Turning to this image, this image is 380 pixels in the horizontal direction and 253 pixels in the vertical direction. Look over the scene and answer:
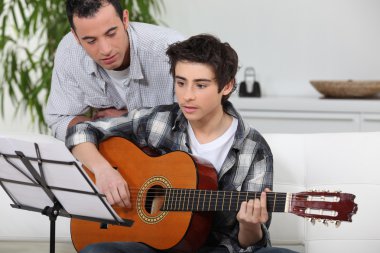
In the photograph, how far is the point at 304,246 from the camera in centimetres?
274

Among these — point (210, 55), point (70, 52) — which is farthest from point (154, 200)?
point (70, 52)

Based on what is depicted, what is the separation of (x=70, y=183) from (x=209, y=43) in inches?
23.5

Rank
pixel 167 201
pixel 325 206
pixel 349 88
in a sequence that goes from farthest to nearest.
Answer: pixel 349 88, pixel 167 201, pixel 325 206

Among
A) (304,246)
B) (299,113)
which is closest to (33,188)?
(304,246)

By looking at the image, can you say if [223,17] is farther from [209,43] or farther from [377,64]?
[209,43]

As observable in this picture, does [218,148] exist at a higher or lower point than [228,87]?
lower

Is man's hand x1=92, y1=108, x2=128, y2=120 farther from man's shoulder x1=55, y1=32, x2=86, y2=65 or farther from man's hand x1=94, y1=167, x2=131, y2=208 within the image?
man's hand x1=94, y1=167, x2=131, y2=208

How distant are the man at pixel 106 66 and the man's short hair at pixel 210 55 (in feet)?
1.00

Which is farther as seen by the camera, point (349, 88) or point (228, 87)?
point (349, 88)

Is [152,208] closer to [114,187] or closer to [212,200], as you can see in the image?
[114,187]

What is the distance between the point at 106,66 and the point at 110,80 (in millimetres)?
243

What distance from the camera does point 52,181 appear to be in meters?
2.23

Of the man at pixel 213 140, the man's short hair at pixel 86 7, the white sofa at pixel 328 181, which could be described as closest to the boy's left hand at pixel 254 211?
the man at pixel 213 140

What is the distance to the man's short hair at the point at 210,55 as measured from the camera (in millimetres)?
2369
